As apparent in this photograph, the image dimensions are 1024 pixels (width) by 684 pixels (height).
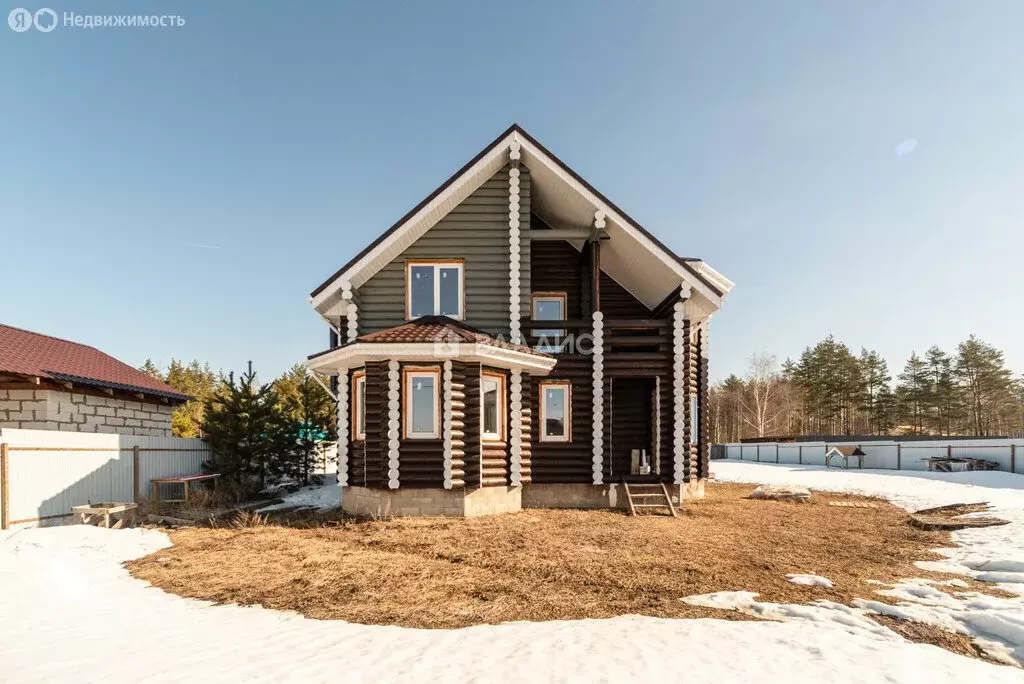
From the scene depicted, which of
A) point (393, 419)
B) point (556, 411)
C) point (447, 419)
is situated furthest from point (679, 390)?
point (393, 419)

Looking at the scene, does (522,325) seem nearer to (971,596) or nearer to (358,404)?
(358,404)

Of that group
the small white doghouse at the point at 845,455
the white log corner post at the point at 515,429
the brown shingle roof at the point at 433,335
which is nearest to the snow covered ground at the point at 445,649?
the brown shingle roof at the point at 433,335

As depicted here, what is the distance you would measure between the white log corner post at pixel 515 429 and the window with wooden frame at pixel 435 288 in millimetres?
2464

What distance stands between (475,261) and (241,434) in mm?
10677

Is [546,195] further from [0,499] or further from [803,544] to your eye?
[0,499]

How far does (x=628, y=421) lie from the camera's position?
16.0 m

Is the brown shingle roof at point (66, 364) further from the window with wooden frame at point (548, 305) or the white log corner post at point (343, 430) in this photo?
the window with wooden frame at point (548, 305)

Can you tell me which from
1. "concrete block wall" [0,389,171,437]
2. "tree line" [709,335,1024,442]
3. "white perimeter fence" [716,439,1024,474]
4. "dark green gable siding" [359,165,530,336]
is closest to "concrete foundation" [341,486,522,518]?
"dark green gable siding" [359,165,530,336]

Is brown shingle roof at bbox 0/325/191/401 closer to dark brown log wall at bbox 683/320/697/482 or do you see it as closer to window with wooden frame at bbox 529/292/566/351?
window with wooden frame at bbox 529/292/566/351

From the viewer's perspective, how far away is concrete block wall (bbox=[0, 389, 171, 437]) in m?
13.3

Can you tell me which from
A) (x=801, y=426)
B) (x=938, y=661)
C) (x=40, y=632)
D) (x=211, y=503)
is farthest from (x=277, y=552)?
(x=801, y=426)

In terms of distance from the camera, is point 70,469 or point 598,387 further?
point 598,387

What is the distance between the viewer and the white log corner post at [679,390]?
1336 centimetres

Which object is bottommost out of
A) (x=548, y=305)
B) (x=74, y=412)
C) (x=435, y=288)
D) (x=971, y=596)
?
(x=971, y=596)
